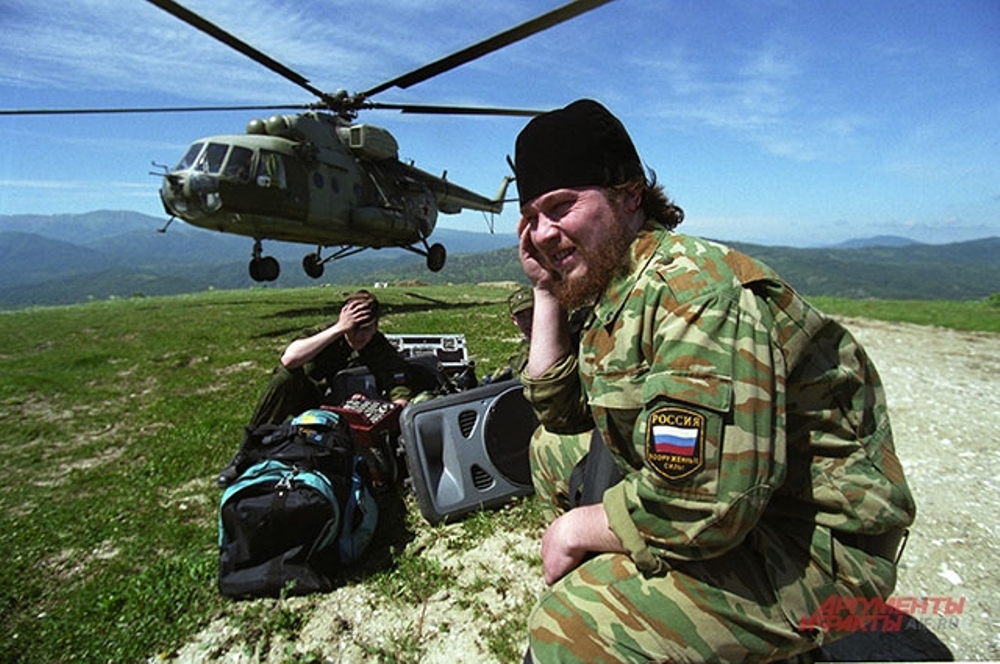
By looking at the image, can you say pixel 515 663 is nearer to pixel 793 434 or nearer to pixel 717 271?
pixel 793 434

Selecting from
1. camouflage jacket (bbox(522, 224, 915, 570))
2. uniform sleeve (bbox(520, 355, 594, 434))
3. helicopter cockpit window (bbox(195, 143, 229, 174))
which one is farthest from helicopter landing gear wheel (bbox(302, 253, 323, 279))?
camouflage jacket (bbox(522, 224, 915, 570))

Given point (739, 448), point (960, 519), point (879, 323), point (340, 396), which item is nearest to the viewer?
point (739, 448)

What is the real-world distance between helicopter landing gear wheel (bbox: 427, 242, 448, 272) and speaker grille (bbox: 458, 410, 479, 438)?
1510 cm

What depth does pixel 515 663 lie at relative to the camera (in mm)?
2355

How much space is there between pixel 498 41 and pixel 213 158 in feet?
25.2

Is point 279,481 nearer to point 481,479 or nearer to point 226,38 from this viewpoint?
point 481,479

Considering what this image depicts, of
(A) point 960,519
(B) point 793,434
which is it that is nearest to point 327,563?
(B) point 793,434

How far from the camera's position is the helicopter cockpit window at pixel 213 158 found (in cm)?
1121

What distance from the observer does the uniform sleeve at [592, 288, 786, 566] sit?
1.40 meters

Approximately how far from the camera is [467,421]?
3553 mm

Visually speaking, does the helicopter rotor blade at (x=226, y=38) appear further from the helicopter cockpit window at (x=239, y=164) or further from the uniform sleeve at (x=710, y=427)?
the uniform sleeve at (x=710, y=427)

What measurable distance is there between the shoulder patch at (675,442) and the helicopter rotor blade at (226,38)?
7.40 metres

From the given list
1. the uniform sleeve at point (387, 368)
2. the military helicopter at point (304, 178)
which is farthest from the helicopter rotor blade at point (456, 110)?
the uniform sleeve at point (387, 368)

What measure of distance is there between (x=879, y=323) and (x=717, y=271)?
1093 centimetres
